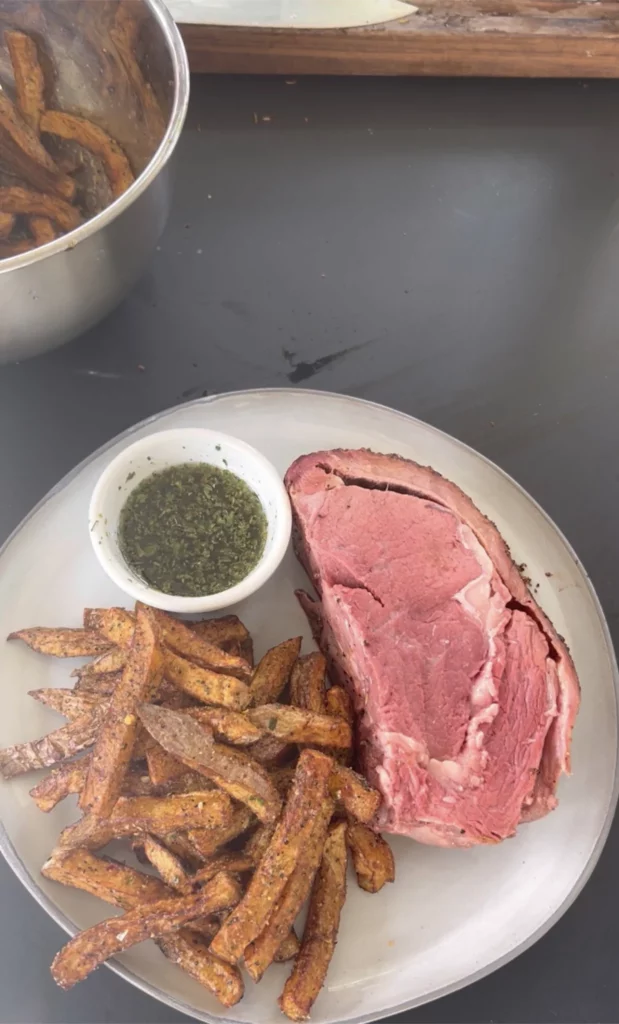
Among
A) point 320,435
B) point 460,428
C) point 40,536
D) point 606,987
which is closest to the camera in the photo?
point 606,987

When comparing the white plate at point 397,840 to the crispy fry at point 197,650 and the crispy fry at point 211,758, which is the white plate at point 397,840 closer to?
the crispy fry at point 197,650

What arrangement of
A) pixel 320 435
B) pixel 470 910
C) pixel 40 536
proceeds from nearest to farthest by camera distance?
pixel 470 910, pixel 40 536, pixel 320 435

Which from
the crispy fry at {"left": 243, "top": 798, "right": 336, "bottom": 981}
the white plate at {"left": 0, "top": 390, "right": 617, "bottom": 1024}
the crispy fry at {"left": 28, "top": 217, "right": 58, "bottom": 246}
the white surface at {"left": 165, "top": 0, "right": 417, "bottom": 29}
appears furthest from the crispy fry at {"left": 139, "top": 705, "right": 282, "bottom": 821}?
the white surface at {"left": 165, "top": 0, "right": 417, "bottom": 29}

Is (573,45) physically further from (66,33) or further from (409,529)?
(409,529)

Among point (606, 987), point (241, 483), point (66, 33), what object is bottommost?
point (606, 987)

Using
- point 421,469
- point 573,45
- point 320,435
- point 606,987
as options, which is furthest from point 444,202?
point 606,987

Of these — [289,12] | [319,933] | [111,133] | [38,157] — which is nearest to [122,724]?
[319,933]

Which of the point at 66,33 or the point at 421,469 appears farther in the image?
the point at 66,33

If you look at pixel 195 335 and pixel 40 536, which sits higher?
pixel 195 335
